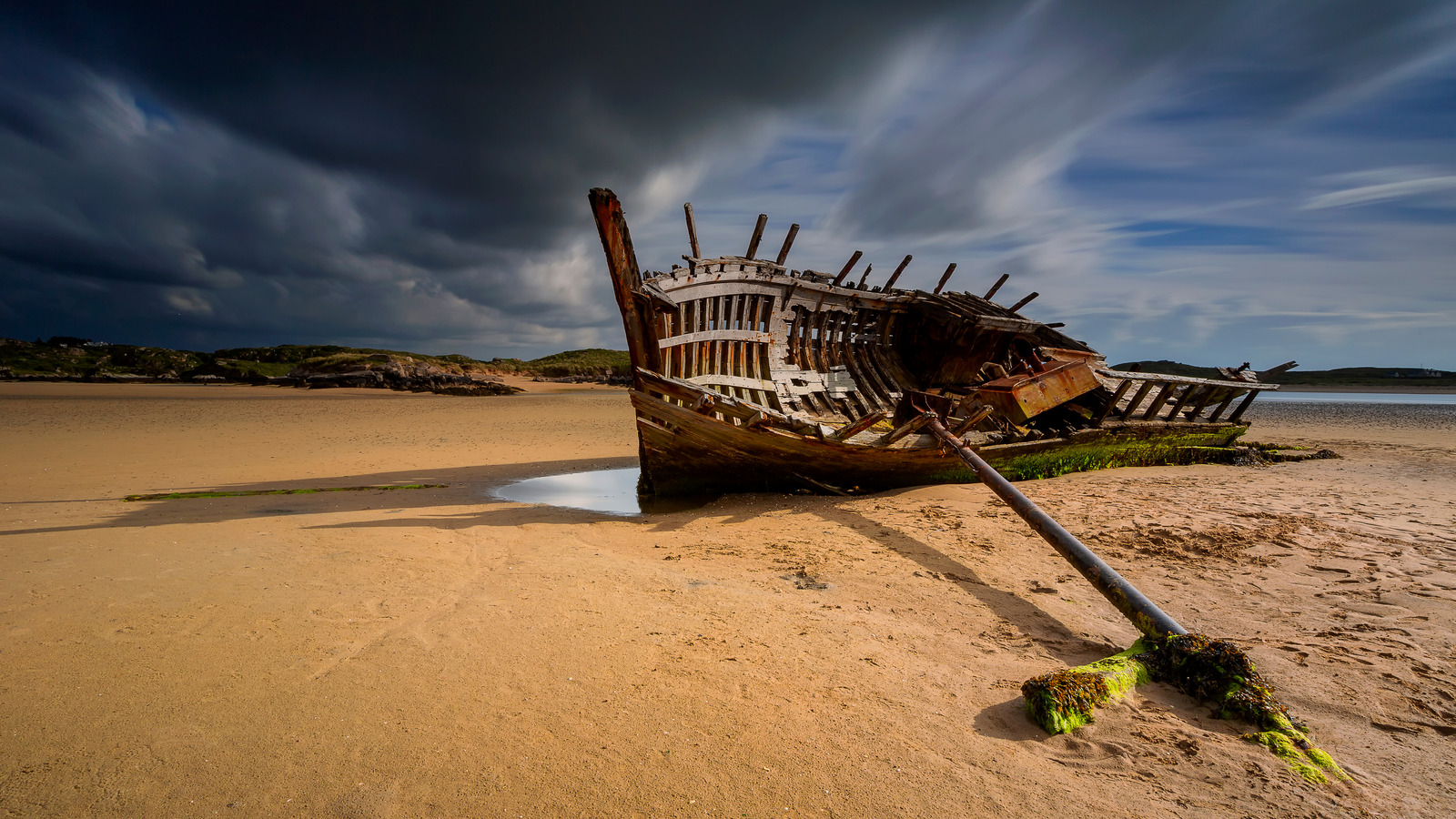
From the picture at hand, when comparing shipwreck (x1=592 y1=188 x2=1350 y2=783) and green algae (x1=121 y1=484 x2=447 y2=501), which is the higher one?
shipwreck (x1=592 y1=188 x2=1350 y2=783)

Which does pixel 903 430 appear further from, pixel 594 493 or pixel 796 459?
pixel 594 493

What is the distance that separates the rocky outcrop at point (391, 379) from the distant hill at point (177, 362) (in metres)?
0.99

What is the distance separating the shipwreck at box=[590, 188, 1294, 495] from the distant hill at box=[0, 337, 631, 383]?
3336 cm

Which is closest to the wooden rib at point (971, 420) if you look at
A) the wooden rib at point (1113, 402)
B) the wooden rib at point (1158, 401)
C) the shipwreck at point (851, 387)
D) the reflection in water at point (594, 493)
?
the shipwreck at point (851, 387)

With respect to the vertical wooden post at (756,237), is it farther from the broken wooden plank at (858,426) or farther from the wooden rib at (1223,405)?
the wooden rib at (1223,405)

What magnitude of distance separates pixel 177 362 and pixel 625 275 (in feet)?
146

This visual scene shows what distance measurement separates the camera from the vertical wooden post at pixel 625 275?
21.6 ft

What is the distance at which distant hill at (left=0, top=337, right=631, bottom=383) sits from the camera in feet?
102

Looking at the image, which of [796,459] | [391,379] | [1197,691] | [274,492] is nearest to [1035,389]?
[796,459]

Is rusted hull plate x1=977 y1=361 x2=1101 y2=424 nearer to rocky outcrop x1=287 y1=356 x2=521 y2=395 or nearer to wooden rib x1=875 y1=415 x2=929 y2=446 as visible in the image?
wooden rib x1=875 y1=415 x2=929 y2=446

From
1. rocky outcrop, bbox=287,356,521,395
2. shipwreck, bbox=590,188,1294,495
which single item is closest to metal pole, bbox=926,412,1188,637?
shipwreck, bbox=590,188,1294,495

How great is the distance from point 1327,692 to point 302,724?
4.37m

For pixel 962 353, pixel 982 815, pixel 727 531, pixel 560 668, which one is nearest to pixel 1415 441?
pixel 962 353

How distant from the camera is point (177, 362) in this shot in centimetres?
3597
